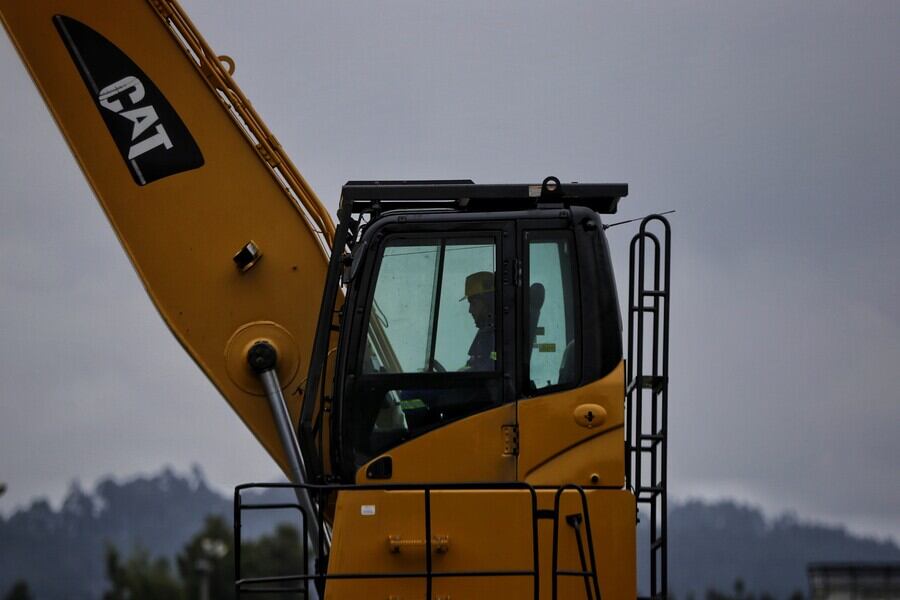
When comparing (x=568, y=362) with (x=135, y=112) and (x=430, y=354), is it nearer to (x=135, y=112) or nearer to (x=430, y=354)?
(x=430, y=354)

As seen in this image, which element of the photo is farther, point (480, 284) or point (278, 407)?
point (278, 407)

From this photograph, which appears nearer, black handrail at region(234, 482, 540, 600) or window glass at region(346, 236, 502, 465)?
black handrail at region(234, 482, 540, 600)

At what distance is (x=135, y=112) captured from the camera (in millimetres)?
9828

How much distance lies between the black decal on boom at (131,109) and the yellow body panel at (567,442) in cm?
306

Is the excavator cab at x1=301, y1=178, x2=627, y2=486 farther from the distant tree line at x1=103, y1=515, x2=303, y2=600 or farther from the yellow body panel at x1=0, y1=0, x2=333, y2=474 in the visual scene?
the distant tree line at x1=103, y1=515, x2=303, y2=600

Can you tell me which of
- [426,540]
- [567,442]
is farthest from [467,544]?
[567,442]

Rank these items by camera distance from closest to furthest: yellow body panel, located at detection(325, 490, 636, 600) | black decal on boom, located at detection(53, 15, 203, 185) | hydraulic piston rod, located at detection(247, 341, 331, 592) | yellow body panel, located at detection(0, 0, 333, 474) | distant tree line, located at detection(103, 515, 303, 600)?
yellow body panel, located at detection(325, 490, 636, 600) < hydraulic piston rod, located at detection(247, 341, 331, 592) < yellow body panel, located at detection(0, 0, 333, 474) < black decal on boom, located at detection(53, 15, 203, 185) < distant tree line, located at detection(103, 515, 303, 600)

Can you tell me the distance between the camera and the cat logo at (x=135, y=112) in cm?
978

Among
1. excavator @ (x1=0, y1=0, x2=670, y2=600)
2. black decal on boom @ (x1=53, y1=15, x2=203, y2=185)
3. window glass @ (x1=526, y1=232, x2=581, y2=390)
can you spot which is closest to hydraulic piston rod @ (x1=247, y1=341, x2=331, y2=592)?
excavator @ (x1=0, y1=0, x2=670, y2=600)

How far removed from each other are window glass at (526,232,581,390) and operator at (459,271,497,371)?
206mm

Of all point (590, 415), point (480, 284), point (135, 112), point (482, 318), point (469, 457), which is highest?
point (135, 112)

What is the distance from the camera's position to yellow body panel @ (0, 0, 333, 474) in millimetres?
9500

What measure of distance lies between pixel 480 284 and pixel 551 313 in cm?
42

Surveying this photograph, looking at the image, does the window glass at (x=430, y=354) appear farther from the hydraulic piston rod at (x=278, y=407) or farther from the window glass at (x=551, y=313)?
the hydraulic piston rod at (x=278, y=407)
